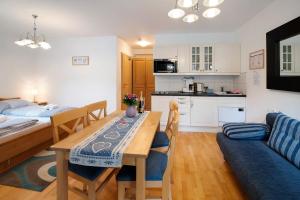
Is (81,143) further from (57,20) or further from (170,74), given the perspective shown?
(170,74)

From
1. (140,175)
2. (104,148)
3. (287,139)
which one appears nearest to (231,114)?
(287,139)

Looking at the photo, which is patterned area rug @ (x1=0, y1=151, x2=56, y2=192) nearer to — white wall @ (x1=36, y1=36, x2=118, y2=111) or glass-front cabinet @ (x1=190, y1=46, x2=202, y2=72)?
white wall @ (x1=36, y1=36, x2=118, y2=111)

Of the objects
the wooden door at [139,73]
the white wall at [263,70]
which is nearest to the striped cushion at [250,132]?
the white wall at [263,70]

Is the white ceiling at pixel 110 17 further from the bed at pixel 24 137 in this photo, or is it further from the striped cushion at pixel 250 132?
the striped cushion at pixel 250 132

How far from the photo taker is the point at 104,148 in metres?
1.42

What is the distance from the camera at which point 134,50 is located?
7.38m

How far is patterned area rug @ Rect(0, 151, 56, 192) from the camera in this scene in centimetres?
226

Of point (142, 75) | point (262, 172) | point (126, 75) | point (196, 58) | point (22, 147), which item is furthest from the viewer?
point (142, 75)

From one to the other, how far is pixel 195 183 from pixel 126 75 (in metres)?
4.48

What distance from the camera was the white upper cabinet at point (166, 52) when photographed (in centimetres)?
475

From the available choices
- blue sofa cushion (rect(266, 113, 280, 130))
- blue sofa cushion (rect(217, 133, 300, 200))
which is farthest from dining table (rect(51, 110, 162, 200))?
blue sofa cushion (rect(266, 113, 280, 130))

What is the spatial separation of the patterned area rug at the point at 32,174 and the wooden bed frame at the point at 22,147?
0.08 m

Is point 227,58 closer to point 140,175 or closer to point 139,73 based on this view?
point 139,73

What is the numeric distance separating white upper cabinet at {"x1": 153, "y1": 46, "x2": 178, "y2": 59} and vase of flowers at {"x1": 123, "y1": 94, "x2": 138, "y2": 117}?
8.45 feet
